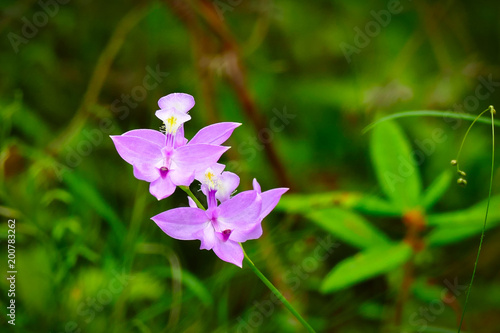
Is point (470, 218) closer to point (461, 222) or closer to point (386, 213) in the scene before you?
point (461, 222)

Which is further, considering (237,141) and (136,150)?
(237,141)

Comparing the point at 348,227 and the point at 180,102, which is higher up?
the point at 180,102

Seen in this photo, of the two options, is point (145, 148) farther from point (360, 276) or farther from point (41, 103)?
point (41, 103)

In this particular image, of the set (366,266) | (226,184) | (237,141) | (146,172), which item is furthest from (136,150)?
(237,141)

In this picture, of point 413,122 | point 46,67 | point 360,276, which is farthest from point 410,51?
point 46,67

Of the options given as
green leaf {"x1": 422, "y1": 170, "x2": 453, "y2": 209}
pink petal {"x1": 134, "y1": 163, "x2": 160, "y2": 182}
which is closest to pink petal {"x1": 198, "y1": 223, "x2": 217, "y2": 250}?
pink petal {"x1": 134, "y1": 163, "x2": 160, "y2": 182}

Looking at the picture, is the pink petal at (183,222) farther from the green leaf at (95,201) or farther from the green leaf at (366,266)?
the green leaf at (95,201)

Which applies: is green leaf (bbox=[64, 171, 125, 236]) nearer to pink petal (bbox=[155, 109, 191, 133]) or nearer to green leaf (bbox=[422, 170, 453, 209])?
pink petal (bbox=[155, 109, 191, 133])

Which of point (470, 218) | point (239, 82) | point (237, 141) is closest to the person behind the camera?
point (470, 218)
